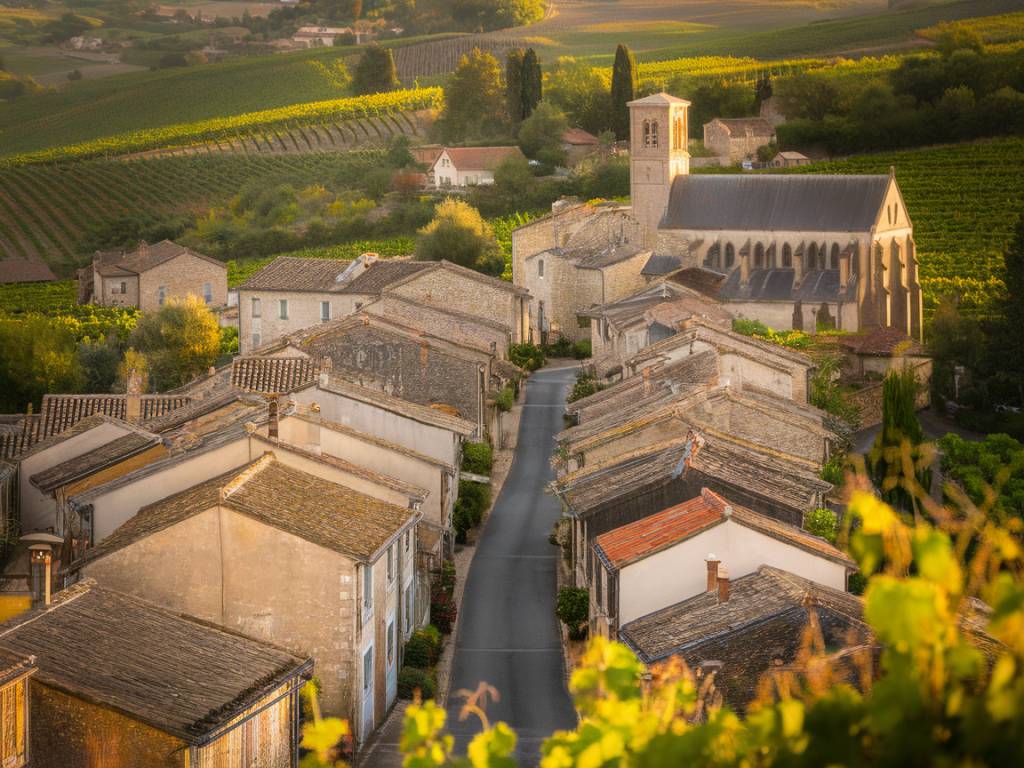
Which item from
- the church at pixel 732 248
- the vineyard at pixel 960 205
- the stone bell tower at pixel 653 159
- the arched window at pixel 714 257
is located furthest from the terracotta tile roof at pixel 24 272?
the arched window at pixel 714 257

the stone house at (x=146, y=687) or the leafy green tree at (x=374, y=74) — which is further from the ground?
the stone house at (x=146, y=687)

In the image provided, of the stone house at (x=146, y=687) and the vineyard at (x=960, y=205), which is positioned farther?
the vineyard at (x=960, y=205)

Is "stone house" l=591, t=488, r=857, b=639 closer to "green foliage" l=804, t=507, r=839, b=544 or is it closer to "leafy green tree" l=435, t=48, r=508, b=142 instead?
"green foliage" l=804, t=507, r=839, b=544

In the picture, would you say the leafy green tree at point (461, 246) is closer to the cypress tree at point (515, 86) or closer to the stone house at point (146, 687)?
the cypress tree at point (515, 86)

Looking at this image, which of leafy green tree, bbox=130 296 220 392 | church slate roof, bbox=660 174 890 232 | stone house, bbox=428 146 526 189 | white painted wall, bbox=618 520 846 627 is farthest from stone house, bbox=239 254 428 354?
stone house, bbox=428 146 526 189

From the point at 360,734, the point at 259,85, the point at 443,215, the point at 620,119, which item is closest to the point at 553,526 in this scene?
the point at 360,734

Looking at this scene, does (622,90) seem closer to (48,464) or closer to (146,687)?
(48,464)
